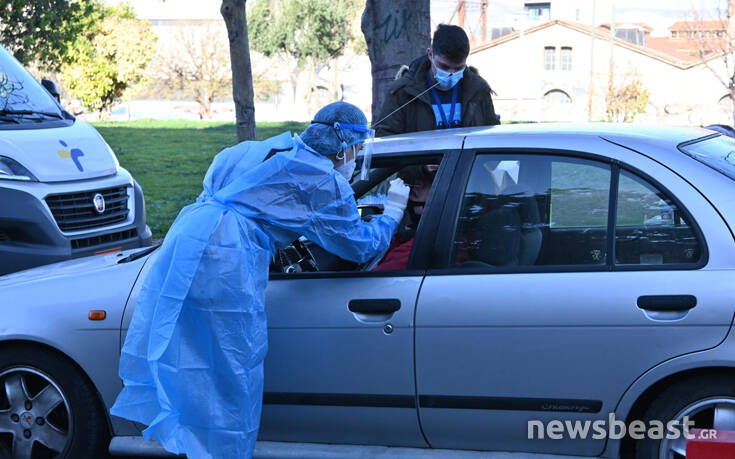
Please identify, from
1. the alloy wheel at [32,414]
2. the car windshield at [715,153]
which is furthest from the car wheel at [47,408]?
the car windshield at [715,153]

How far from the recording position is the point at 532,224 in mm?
3518

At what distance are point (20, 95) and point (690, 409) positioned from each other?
5.69 meters

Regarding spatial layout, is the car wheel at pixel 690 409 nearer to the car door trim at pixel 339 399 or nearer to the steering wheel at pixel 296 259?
the car door trim at pixel 339 399

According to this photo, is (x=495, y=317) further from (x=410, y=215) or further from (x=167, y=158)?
(x=167, y=158)

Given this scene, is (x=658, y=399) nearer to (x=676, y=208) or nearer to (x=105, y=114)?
(x=676, y=208)

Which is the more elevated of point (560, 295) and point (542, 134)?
point (542, 134)

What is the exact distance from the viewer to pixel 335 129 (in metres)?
3.60

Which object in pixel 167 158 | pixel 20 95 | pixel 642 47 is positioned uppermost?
pixel 642 47

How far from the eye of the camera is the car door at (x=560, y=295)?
10.6 ft

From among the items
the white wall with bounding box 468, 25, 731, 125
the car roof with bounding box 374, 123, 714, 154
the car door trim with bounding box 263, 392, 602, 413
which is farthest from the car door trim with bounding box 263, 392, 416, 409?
the white wall with bounding box 468, 25, 731, 125

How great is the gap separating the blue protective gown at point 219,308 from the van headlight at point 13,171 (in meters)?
3.16

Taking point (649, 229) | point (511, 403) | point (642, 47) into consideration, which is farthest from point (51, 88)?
point (642, 47)

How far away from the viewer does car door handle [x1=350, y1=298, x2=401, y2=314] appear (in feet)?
11.4

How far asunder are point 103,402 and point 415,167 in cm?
167
